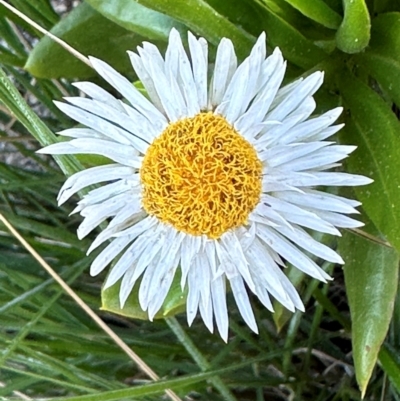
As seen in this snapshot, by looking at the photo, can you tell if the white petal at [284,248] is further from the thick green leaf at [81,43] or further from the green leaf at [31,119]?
the thick green leaf at [81,43]

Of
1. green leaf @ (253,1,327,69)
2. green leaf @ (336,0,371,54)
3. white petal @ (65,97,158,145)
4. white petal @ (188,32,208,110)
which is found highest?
green leaf @ (336,0,371,54)

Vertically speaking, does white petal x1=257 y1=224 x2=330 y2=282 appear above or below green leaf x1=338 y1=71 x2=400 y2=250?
below

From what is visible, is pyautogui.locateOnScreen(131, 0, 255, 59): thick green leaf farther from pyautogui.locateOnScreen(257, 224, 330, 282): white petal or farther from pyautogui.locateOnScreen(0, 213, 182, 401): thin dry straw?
pyautogui.locateOnScreen(0, 213, 182, 401): thin dry straw

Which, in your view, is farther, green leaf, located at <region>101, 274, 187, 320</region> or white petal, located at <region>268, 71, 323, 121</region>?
green leaf, located at <region>101, 274, 187, 320</region>

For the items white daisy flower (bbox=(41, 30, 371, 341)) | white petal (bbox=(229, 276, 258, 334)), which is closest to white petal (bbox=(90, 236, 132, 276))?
white daisy flower (bbox=(41, 30, 371, 341))

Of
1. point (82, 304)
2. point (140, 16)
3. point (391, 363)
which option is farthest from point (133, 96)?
point (391, 363)

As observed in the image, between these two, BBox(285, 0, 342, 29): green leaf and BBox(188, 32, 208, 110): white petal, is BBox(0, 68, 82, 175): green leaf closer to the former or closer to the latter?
BBox(188, 32, 208, 110): white petal

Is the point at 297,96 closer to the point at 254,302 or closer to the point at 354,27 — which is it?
the point at 354,27

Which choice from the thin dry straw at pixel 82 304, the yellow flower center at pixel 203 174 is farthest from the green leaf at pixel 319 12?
the thin dry straw at pixel 82 304
